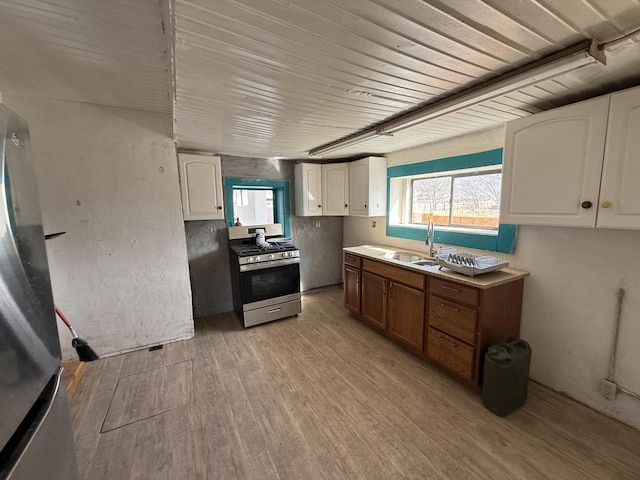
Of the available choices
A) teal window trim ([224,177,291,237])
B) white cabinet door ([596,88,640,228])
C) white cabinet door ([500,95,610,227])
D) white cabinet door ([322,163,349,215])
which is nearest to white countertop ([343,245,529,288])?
white cabinet door ([500,95,610,227])

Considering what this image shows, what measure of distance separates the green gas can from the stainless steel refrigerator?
2.35 m

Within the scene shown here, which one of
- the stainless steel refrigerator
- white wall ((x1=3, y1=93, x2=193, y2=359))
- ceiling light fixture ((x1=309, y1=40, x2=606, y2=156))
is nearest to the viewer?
the stainless steel refrigerator

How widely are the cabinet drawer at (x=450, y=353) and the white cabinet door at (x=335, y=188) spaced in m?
2.20

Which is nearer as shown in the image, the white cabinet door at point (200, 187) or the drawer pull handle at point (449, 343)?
the drawer pull handle at point (449, 343)

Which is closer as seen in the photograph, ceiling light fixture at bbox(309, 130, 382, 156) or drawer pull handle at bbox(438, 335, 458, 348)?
drawer pull handle at bbox(438, 335, 458, 348)

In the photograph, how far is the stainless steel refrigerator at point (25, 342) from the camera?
697 millimetres

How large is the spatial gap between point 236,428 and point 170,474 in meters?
0.41

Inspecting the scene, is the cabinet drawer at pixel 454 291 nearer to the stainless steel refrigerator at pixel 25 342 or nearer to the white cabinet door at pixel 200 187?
the stainless steel refrigerator at pixel 25 342

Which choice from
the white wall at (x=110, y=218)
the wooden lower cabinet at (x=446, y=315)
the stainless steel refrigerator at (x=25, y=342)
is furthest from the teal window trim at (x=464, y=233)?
the stainless steel refrigerator at (x=25, y=342)

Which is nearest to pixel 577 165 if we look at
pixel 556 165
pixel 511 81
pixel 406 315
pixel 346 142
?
pixel 556 165

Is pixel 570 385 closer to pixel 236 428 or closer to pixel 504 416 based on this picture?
pixel 504 416

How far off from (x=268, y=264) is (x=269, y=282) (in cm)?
24

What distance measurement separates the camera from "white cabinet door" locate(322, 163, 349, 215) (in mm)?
3943

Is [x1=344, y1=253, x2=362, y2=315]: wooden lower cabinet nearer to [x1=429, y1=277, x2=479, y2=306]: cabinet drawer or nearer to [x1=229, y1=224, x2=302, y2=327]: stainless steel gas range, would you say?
[x1=229, y1=224, x2=302, y2=327]: stainless steel gas range
